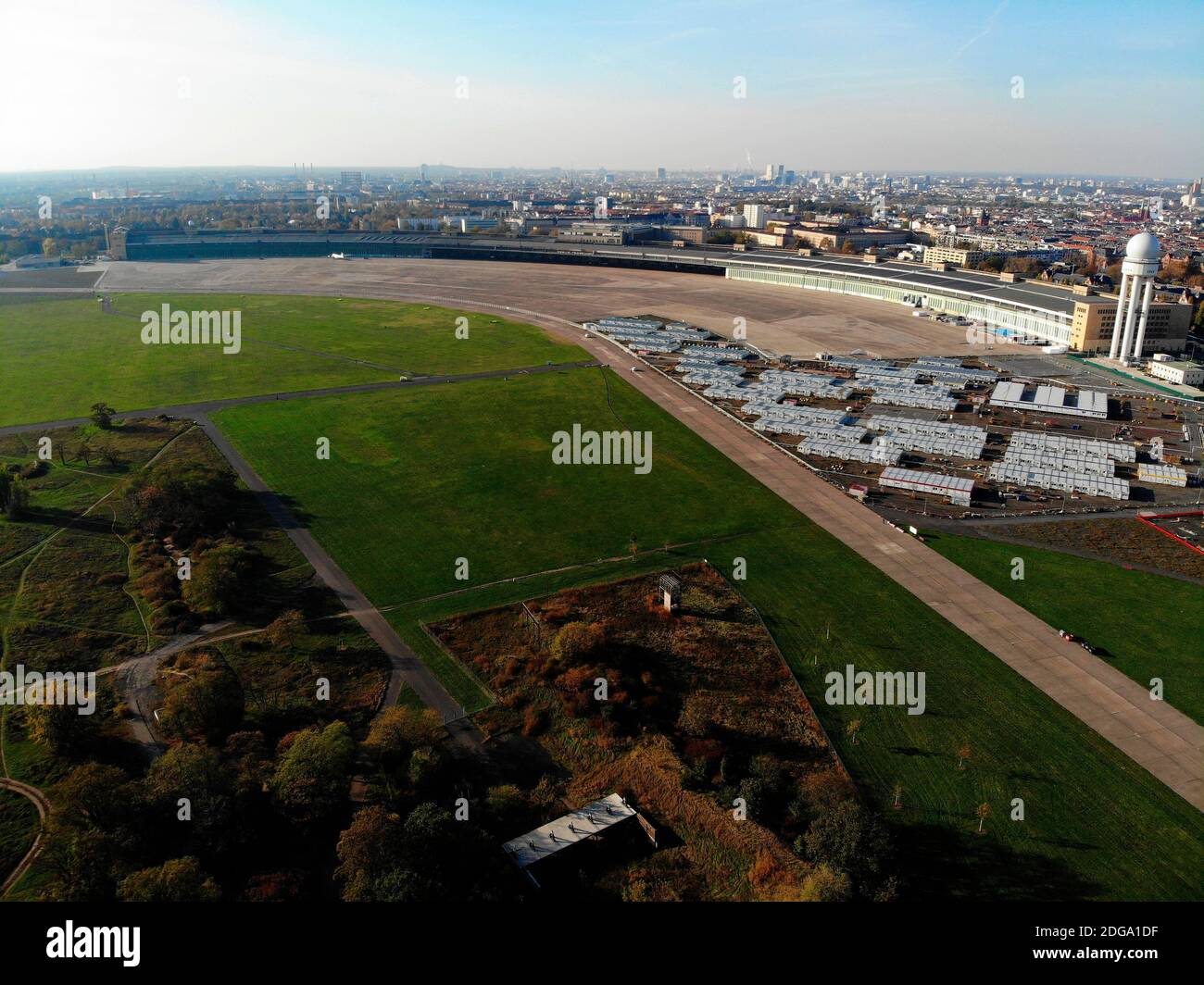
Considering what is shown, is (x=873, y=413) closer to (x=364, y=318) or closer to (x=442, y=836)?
(x=442, y=836)

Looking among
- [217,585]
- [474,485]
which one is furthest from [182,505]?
[474,485]

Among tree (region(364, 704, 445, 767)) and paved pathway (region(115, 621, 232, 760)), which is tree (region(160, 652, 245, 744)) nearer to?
paved pathway (region(115, 621, 232, 760))

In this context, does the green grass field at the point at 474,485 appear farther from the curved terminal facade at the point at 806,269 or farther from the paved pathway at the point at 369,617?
the curved terminal facade at the point at 806,269

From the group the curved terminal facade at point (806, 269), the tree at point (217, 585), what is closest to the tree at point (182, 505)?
the tree at point (217, 585)

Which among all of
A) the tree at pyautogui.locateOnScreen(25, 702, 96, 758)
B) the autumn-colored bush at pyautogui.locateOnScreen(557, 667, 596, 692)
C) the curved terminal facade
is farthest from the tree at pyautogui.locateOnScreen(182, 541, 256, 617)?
the curved terminal facade

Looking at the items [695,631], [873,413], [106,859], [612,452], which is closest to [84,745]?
[106,859]
